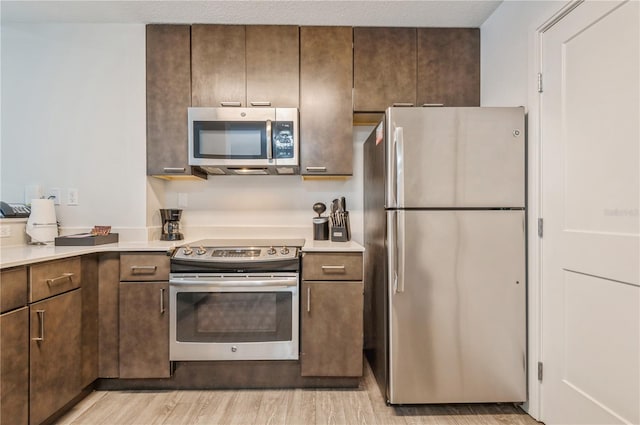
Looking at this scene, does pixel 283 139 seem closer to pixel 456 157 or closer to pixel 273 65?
pixel 273 65

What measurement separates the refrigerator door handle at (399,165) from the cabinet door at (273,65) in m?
0.90

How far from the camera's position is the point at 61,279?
1.71 metres

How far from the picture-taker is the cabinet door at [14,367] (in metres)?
1.38

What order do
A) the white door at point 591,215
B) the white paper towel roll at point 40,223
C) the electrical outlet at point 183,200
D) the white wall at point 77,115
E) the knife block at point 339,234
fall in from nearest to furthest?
the white door at point 591,215 → the white paper towel roll at point 40,223 → the white wall at point 77,115 → the knife block at point 339,234 → the electrical outlet at point 183,200

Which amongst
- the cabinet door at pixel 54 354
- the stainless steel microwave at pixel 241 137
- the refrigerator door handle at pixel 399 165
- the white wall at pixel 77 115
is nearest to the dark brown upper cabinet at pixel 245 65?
the stainless steel microwave at pixel 241 137

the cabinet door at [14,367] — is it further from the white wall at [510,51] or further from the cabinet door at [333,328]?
the white wall at [510,51]

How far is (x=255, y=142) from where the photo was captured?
223 cm

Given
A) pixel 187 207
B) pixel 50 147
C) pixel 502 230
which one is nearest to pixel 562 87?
pixel 502 230

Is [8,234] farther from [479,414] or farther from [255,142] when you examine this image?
[479,414]

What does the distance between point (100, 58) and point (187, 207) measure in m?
1.19

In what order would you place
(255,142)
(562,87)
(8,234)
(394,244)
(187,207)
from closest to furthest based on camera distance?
(562,87)
(394,244)
(8,234)
(255,142)
(187,207)

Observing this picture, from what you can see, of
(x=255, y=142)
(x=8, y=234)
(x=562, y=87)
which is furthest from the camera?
(x=255, y=142)

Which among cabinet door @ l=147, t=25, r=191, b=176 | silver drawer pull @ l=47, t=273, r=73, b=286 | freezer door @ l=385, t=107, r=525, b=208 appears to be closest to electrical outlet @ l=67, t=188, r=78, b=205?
cabinet door @ l=147, t=25, r=191, b=176

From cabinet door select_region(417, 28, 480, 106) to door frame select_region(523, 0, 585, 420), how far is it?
1.95ft
